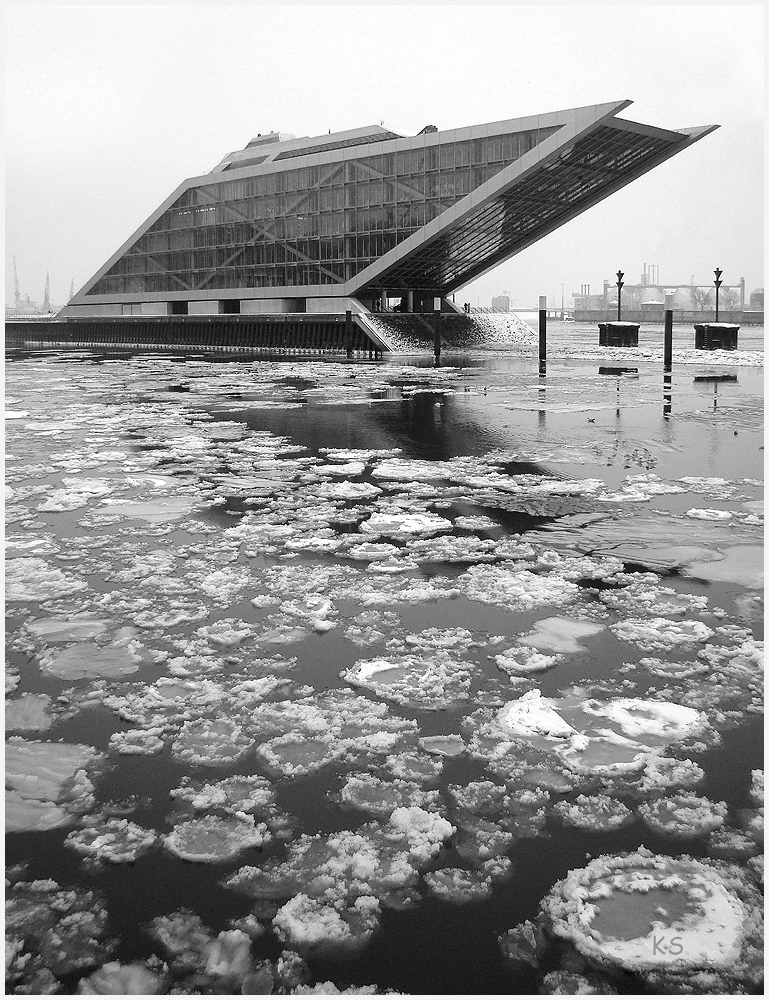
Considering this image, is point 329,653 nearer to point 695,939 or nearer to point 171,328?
point 695,939

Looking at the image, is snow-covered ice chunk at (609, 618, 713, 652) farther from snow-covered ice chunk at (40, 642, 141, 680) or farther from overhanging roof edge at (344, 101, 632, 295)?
overhanging roof edge at (344, 101, 632, 295)

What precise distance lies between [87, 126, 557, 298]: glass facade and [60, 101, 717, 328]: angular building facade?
9cm

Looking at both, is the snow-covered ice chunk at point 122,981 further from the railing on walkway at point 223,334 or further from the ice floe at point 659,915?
the railing on walkway at point 223,334

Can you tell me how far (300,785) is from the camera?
354 cm

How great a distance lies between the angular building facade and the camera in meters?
45.8

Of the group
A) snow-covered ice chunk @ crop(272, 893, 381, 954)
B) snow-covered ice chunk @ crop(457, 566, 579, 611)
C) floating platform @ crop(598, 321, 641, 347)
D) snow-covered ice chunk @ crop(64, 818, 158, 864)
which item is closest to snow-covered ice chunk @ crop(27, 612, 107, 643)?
snow-covered ice chunk @ crop(64, 818, 158, 864)

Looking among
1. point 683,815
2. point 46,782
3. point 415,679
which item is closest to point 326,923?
point 683,815

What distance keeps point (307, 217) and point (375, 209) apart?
6.18 m

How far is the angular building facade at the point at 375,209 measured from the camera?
45.8 meters

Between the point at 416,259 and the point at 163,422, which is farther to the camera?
the point at 416,259

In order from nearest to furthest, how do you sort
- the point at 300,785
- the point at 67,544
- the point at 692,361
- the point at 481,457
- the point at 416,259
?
the point at 300,785, the point at 67,544, the point at 481,457, the point at 692,361, the point at 416,259

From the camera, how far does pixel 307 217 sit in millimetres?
56125

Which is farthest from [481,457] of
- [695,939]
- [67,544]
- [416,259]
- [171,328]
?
[171,328]

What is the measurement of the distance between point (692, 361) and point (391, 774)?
107 ft
